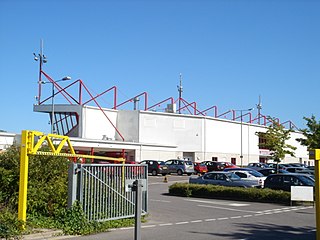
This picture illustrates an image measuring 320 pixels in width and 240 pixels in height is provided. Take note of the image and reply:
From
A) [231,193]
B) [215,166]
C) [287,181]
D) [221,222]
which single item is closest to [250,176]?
[287,181]

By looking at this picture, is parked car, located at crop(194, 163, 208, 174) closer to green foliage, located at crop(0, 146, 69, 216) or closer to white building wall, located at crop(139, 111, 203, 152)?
white building wall, located at crop(139, 111, 203, 152)

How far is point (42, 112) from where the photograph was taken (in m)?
60.1

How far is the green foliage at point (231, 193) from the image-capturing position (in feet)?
71.2

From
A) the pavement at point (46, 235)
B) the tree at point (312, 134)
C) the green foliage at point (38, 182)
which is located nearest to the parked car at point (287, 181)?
the green foliage at point (38, 182)

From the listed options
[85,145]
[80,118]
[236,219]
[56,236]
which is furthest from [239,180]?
[80,118]

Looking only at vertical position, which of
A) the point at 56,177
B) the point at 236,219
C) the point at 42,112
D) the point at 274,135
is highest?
the point at 42,112

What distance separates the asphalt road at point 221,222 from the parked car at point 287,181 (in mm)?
2592

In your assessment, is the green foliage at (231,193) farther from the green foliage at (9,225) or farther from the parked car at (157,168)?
the parked car at (157,168)

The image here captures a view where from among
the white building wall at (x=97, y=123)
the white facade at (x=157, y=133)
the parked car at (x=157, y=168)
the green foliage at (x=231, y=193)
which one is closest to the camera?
the green foliage at (x=231, y=193)

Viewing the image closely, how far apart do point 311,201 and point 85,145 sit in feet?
112

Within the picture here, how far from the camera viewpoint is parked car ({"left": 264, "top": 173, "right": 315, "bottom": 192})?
22.8 metres

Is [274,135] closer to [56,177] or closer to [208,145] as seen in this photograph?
[208,145]

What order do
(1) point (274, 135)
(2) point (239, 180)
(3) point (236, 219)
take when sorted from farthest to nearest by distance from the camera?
(1) point (274, 135) → (2) point (239, 180) → (3) point (236, 219)

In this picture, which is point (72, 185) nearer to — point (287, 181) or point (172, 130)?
point (287, 181)
